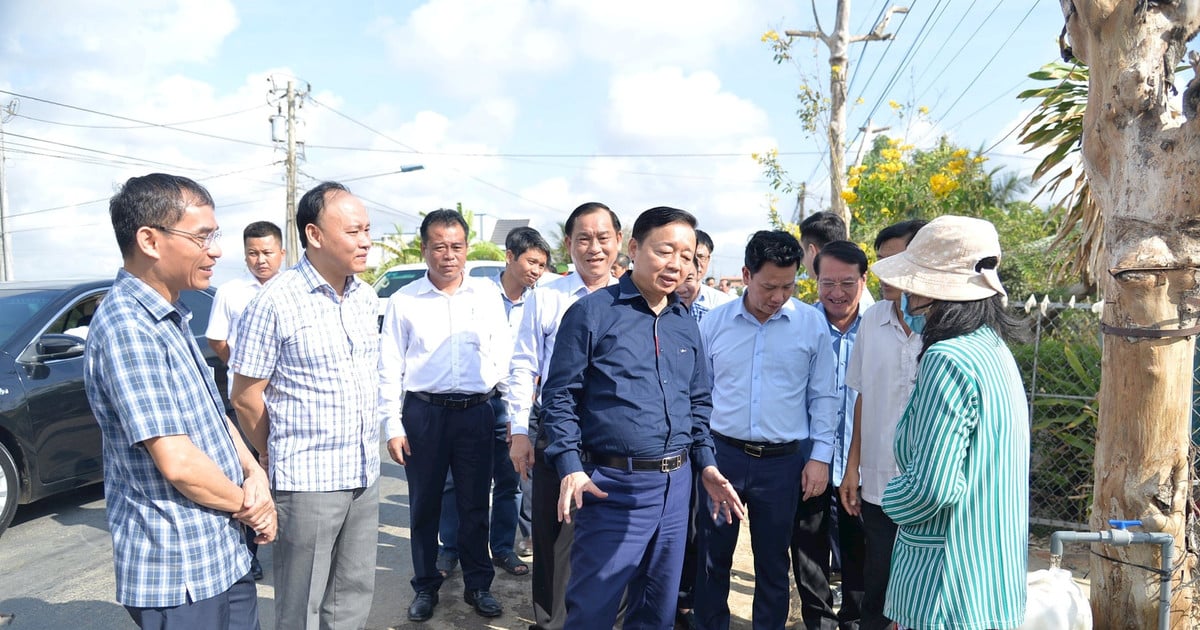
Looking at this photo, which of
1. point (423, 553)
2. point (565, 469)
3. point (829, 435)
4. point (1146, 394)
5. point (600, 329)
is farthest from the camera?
point (423, 553)

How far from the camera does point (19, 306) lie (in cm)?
568

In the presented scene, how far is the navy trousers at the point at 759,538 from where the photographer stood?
3.54m

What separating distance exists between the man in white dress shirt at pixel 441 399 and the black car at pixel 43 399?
9.23 ft

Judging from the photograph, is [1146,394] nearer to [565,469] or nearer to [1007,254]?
[565,469]

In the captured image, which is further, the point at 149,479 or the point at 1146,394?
the point at 1146,394

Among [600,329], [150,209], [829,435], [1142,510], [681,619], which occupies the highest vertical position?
[150,209]

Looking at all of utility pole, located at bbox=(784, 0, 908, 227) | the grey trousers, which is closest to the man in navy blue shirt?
the grey trousers

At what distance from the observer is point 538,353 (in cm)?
405

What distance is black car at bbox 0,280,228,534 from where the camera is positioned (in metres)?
5.16

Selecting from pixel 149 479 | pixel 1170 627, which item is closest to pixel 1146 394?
pixel 1170 627

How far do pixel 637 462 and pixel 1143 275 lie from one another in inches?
85.2

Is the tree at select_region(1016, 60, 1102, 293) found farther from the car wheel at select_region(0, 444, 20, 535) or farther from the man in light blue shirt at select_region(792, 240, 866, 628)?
the car wheel at select_region(0, 444, 20, 535)

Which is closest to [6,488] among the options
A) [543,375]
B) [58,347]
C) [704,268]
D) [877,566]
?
[58,347]

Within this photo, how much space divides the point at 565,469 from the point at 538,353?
1441 millimetres
